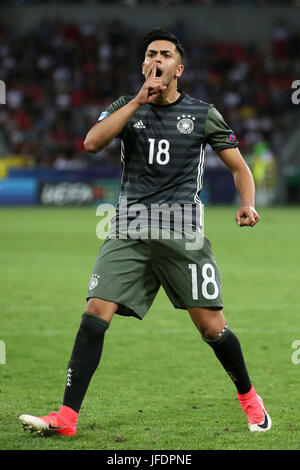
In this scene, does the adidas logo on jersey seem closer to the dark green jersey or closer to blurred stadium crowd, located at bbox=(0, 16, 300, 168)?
the dark green jersey

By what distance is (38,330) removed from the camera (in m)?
8.31

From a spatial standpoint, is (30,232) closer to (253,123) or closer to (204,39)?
(253,123)

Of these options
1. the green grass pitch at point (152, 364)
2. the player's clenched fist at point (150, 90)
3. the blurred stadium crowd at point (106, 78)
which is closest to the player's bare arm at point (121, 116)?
the player's clenched fist at point (150, 90)

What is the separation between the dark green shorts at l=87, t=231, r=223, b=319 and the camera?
4.82 meters

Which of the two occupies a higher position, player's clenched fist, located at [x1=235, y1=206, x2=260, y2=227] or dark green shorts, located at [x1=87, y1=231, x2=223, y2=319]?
player's clenched fist, located at [x1=235, y1=206, x2=260, y2=227]

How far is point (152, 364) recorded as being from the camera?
6.88 m

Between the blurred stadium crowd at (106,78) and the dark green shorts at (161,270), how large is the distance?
24.9 metres

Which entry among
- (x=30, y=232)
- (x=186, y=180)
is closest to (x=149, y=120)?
(x=186, y=180)

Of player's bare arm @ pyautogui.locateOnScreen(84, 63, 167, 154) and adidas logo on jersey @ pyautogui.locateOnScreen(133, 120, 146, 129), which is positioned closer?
player's bare arm @ pyautogui.locateOnScreen(84, 63, 167, 154)

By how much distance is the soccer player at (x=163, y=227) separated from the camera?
476cm

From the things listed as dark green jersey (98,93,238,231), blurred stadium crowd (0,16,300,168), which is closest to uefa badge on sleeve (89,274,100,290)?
dark green jersey (98,93,238,231)

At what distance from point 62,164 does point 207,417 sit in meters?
23.5

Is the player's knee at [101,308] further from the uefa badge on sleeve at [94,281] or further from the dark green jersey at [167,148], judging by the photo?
the dark green jersey at [167,148]

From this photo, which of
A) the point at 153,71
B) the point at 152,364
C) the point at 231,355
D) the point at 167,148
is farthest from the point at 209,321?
the point at 152,364
